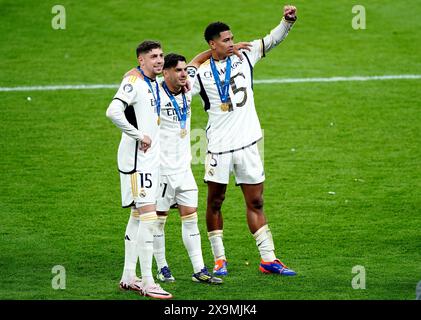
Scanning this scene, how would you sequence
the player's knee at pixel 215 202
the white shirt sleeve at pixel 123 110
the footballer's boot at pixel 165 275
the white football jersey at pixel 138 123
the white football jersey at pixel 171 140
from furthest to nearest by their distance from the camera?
1. the player's knee at pixel 215 202
2. the footballer's boot at pixel 165 275
3. the white football jersey at pixel 171 140
4. the white football jersey at pixel 138 123
5. the white shirt sleeve at pixel 123 110

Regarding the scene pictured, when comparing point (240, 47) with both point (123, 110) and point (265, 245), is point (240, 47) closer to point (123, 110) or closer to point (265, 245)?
point (123, 110)

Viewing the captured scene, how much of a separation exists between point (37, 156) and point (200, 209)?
356cm

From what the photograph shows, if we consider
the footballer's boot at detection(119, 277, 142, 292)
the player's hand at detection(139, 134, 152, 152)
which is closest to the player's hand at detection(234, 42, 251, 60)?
the player's hand at detection(139, 134, 152, 152)

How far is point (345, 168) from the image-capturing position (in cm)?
1574

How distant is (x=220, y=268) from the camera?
11188mm

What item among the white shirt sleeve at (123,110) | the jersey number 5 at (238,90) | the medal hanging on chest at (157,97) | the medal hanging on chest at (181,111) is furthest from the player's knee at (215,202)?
the white shirt sleeve at (123,110)

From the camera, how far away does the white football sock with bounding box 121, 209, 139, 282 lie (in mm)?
10516

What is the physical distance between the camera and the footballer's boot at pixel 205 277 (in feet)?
35.4

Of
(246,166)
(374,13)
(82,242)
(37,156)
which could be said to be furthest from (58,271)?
(374,13)

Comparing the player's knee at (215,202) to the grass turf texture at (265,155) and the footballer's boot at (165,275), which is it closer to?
the grass turf texture at (265,155)

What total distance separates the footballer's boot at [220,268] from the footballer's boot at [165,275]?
52cm

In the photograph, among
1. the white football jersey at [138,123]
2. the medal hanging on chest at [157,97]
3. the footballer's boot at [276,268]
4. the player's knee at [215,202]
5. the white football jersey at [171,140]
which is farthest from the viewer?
the player's knee at [215,202]

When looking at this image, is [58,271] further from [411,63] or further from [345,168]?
[411,63]
